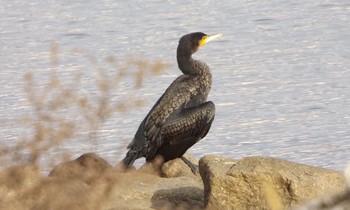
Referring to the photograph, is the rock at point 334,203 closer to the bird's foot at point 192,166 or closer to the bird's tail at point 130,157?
the bird's tail at point 130,157

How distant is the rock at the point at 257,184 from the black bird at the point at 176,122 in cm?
175

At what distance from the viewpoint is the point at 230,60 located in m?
17.8

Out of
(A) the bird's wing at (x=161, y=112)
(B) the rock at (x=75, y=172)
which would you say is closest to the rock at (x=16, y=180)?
(B) the rock at (x=75, y=172)

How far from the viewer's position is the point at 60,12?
21766mm

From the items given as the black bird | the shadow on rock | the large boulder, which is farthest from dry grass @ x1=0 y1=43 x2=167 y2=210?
the black bird

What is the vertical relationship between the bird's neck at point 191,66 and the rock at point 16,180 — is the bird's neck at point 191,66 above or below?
below

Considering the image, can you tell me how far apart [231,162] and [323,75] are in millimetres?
7445

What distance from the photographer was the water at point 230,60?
549 inches

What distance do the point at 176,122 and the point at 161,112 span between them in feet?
0.63

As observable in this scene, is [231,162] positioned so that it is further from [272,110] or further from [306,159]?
[272,110]

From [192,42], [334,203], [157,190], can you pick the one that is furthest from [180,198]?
[334,203]

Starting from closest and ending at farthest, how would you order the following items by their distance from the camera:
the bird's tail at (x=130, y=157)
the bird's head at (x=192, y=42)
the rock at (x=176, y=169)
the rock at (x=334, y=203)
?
the rock at (x=334, y=203)
the bird's tail at (x=130, y=157)
the rock at (x=176, y=169)
the bird's head at (x=192, y=42)

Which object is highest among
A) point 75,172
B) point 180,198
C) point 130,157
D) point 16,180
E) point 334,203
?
point 334,203

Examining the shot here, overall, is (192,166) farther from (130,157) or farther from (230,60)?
(230,60)
